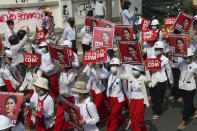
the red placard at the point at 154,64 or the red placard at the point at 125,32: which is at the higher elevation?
the red placard at the point at 125,32

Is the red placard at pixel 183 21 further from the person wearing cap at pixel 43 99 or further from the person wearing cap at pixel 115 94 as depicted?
the person wearing cap at pixel 43 99

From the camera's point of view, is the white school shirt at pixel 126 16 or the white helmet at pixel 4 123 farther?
the white school shirt at pixel 126 16

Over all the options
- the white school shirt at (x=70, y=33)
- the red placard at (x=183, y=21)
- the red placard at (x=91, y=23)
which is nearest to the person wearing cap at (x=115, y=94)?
the red placard at (x=91, y=23)

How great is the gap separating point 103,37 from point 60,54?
144 cm

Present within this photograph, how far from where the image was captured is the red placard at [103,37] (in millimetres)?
7852

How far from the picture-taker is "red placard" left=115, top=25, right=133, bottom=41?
867 cm

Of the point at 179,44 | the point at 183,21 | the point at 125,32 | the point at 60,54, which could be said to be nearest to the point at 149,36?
the point at 125,32

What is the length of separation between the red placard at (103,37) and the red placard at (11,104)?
140 inches

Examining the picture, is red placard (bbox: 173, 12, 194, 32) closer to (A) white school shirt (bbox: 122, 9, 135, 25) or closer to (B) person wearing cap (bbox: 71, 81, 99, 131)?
(A) white school shirt (bbox: 122, 9, 135, 25)

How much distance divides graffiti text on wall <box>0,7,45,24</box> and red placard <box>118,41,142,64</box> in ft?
28.3

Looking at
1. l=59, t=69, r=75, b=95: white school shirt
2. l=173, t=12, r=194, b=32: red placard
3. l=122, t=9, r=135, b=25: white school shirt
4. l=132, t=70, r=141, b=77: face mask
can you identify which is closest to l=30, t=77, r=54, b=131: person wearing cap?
l=59, t=69, r=75, b=95: white school shirt

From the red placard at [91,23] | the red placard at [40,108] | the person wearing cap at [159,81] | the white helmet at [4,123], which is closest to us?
the white helmet at [4,123]

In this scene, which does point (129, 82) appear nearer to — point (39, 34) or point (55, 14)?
point (39, 34)

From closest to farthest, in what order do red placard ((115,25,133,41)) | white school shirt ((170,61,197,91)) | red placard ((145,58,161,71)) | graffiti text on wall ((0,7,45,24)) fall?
white school shirt ((170,61,197,91))
red placard ((145,58,161,71))
red placard ((115,25,133,41))
graffiti text on wall ((0,7,45,24))
